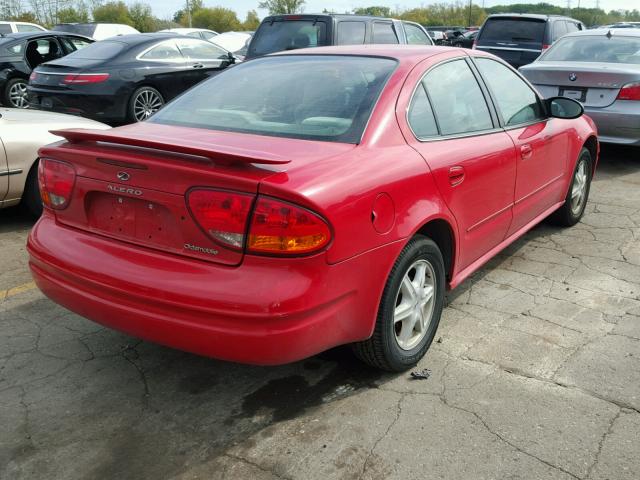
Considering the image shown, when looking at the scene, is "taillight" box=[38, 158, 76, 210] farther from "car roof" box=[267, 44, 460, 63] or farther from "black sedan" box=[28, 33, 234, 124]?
"black sedan" box=[28, 33, 234, 124]

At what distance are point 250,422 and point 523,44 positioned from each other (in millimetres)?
10868

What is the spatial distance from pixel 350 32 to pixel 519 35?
4.39 metres

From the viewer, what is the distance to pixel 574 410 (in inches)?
111

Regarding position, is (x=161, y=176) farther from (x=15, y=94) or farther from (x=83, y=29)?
(x=83, y=29)

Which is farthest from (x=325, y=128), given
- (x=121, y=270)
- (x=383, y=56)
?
(x=121, y=270)

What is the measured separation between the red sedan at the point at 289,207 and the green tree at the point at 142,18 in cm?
5244

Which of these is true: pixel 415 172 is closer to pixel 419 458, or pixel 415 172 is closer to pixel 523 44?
pixel 419 458

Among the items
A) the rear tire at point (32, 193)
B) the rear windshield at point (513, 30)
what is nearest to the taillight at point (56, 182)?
the rear tire at point (32, 193)

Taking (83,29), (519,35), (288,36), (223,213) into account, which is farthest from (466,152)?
(83,29)

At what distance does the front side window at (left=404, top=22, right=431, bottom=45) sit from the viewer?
1056 cm

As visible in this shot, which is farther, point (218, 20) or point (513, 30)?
point (218, 20)

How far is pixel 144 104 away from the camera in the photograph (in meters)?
9.17

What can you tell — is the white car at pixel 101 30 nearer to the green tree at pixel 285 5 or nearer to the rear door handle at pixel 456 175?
the rear door handle at pixel 456 175

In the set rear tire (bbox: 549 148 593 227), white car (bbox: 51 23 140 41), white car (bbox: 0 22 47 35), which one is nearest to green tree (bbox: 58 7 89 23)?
white car (bbox: 51 23 140 41)
